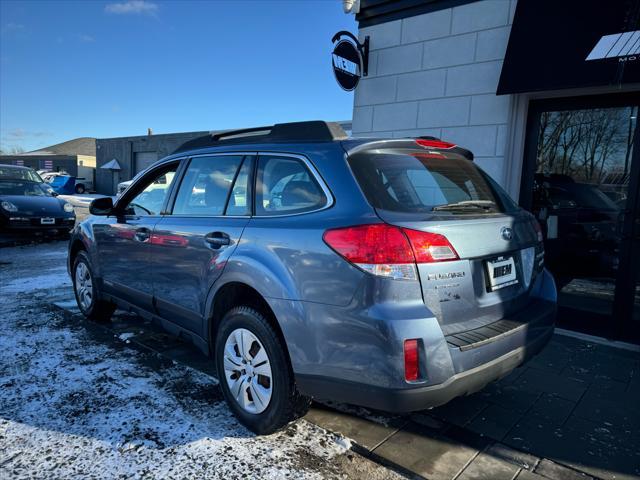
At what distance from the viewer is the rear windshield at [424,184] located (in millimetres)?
2320

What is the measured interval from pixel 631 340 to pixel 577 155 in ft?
6.27

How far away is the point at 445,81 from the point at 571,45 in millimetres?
1521

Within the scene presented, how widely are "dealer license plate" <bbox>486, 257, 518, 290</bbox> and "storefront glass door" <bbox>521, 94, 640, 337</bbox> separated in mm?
2565

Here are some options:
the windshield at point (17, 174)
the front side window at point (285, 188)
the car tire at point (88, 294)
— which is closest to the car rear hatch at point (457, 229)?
the front side window at point (285, 188)

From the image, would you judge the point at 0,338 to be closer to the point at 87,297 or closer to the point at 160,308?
the point at 87,297

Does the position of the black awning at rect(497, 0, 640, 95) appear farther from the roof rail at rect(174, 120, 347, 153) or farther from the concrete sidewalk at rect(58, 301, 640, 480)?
the roof rail at rect(174, 120, 347, 153)

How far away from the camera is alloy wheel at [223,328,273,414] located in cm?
257

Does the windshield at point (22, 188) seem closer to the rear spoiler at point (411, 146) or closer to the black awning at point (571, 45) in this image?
the black awning at point (571, 45)

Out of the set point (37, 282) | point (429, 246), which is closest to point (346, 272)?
point (429, 246)

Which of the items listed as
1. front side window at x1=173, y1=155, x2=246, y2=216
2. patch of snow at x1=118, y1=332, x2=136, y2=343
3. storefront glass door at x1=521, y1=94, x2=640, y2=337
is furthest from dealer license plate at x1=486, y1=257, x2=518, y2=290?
patch of snow at x1=118, y1=332, x2=136, y2=343

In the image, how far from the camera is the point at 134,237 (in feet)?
12.3

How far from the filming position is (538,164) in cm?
Result: 503

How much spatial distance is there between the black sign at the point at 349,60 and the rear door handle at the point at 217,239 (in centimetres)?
385

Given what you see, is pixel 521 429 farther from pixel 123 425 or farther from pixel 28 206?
pixel 28 206
